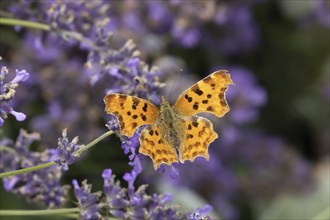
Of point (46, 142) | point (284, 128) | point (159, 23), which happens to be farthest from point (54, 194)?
point (284, 128)

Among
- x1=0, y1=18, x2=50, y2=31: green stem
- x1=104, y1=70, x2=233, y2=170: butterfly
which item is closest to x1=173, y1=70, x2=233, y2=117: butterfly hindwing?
x1=104, y1=70, x2=233, y2=170: butterfly

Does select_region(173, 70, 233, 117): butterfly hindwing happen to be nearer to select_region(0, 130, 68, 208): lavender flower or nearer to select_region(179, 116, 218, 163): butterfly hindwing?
select_region(179, 116, 218, 163): butterfly hindwing

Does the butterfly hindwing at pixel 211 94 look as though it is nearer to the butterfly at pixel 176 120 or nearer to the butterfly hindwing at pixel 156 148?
the butterfly at pixel 176 120

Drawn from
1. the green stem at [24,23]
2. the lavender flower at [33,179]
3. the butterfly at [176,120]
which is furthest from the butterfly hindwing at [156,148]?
the green stem at [24,23]

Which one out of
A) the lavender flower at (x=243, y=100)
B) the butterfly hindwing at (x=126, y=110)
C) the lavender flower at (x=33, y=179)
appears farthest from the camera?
the lavender flower at (x=243, y=100)

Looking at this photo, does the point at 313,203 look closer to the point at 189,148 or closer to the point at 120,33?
the point at 120,33
